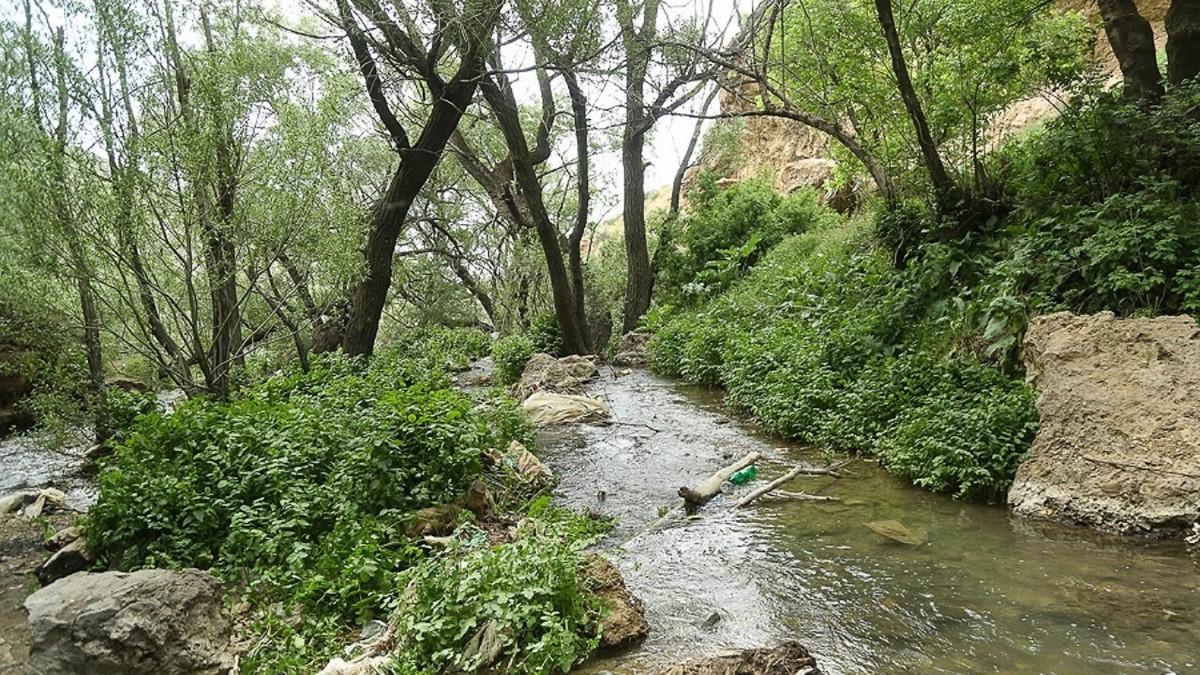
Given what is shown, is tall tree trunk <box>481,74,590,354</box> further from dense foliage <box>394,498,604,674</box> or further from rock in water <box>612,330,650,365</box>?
dense foliage <box>394,498,604,674</box>

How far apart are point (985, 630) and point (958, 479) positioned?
2.33m

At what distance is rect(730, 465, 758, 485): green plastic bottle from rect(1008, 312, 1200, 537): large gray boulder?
2.17 meters

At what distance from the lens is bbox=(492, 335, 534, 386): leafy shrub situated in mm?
16016

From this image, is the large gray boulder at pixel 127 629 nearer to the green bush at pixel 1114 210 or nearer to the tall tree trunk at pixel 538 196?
the green bush at pixel 1114 210

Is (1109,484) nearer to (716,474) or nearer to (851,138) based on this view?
(716,474)

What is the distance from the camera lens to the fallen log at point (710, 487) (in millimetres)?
6289

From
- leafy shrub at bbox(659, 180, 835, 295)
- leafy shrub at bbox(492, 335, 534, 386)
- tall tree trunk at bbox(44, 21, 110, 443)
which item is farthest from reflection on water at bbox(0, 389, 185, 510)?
leafy shrub at bbox(659, 180, 835, 295)

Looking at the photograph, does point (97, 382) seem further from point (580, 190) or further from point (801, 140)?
point (801, 140)

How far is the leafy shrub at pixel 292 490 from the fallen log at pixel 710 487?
1854 millimetres

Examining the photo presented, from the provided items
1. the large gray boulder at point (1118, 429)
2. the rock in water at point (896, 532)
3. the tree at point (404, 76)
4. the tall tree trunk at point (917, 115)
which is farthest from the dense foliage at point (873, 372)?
the tree at point (404, 76)

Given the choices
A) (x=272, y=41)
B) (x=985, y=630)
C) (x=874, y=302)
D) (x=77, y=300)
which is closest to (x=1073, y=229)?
(x=874, y=302)

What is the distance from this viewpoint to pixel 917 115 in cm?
887

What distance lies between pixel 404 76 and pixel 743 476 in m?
8.27

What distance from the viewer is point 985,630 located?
3.85 m
